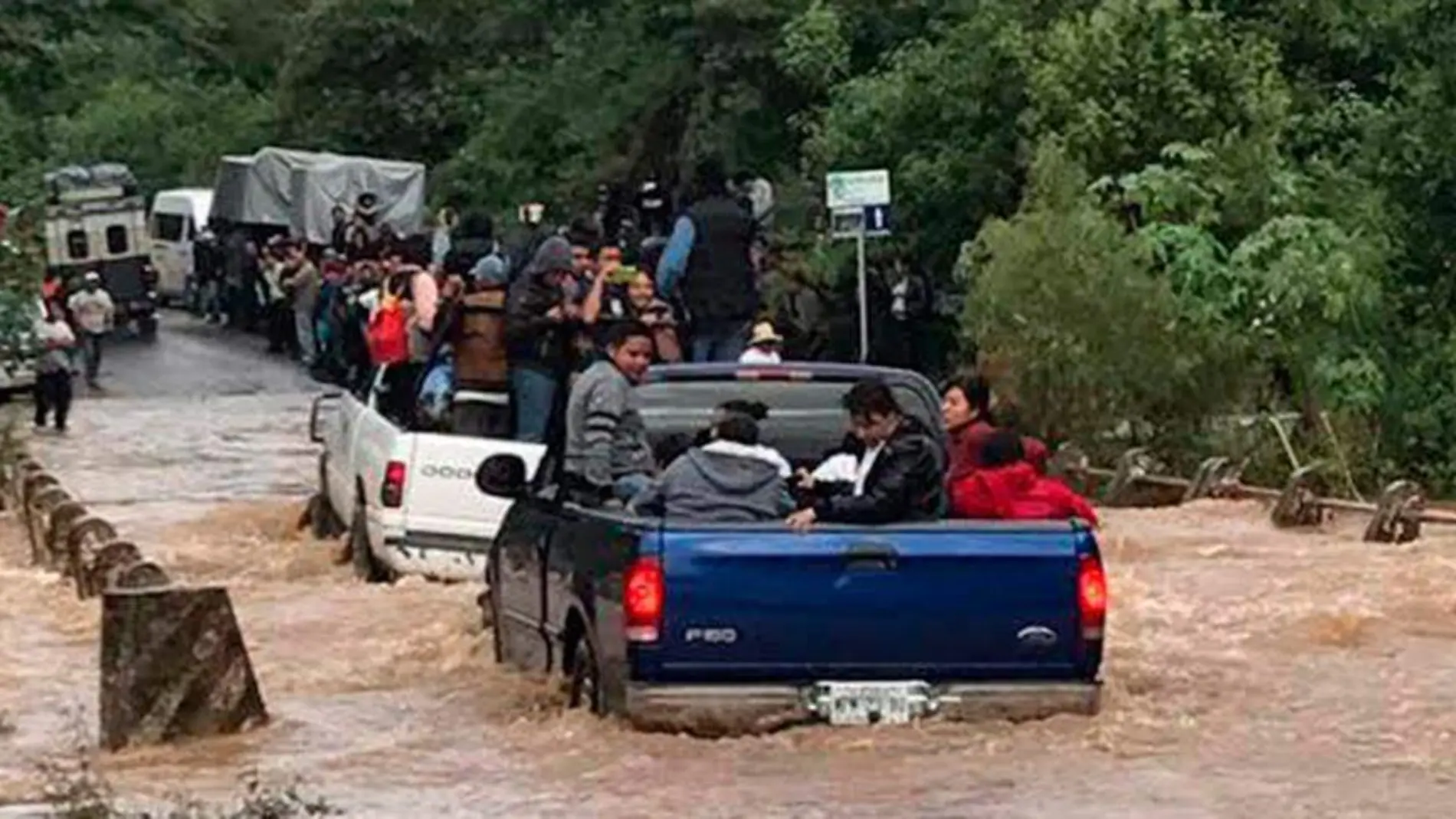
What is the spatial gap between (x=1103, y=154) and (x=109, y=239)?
99.6ft

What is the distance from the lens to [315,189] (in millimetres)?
55781

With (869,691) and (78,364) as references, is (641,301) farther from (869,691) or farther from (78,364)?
(78,364)

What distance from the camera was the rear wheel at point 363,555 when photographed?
2044cm

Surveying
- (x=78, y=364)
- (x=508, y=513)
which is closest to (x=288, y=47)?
(x=78, y=364)

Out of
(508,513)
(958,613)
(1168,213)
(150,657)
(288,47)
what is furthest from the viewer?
(288,47)

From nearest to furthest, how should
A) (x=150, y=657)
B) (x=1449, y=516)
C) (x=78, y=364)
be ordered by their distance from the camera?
(x=150, y=657), (x=1449, y=516), (x=78, y=364)

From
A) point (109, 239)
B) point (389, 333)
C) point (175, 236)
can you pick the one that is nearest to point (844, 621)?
point (389, 333)

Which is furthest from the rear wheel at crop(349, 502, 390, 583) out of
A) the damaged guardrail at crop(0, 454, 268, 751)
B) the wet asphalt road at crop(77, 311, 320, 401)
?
the wet asphalt road at crop(77, 311, 320, 401)

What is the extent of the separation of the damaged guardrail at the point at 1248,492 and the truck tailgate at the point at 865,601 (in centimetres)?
902

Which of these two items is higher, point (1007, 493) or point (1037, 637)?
point (1007, 493)

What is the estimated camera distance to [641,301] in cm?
2216

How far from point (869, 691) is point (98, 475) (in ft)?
62.6

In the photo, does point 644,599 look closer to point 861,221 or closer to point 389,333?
point 389,333

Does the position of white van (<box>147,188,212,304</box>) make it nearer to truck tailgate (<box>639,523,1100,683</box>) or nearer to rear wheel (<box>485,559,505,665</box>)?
rear wheel (<box>485,559,505,665</box>)
